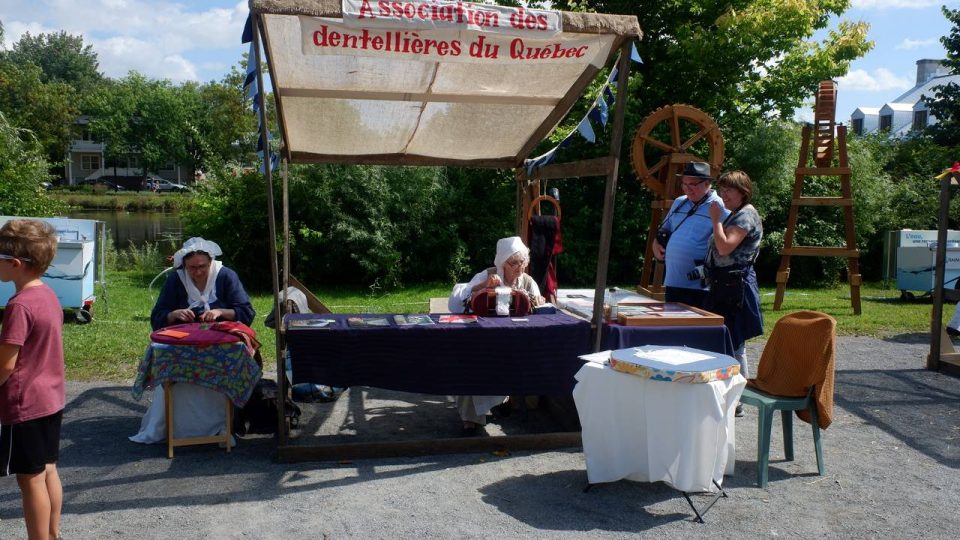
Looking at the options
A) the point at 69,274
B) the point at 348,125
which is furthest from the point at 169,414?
the point at 69,274

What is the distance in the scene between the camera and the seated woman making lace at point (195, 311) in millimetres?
4750

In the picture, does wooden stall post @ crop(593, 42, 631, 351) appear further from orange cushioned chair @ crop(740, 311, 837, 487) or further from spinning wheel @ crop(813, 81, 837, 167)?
spinning wheel @ crop(813, 81, 837, 167)

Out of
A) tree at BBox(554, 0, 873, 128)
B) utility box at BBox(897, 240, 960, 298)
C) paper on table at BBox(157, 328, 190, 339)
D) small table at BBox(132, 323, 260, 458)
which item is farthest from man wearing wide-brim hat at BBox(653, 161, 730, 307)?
tree at BBox(554, 0, 873, 128)

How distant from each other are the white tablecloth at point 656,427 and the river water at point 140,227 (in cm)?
1921

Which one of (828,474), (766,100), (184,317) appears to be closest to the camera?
(828,474)

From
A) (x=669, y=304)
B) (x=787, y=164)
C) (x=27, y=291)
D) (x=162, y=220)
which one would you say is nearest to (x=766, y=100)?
(x=787, y=164)

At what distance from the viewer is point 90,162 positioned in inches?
2936

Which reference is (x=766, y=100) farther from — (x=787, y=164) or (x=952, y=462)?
(x=952, y=462)

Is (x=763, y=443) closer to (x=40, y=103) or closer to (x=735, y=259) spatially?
(x=735, y=259)

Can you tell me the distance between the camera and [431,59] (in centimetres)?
449

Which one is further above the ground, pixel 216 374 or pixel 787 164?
pixel 787 164

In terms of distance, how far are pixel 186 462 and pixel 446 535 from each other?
1851mm

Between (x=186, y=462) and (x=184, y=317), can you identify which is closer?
(x=186, y=462)

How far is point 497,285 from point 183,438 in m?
2.20
